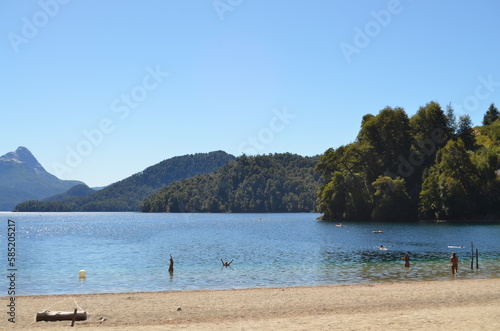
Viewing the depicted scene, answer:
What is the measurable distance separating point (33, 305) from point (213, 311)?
10415 mm

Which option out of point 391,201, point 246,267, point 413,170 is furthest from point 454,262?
point 413,170

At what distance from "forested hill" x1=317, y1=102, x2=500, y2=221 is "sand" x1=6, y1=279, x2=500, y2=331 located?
89048mm

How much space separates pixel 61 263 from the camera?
2116 inches

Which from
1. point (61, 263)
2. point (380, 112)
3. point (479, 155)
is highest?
point (380, 112)

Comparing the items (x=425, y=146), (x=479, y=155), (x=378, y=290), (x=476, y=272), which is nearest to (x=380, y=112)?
(x=425, y=146)

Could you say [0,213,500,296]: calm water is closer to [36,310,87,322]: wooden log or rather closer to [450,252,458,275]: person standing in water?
[450,252,458,275]: person standing in water

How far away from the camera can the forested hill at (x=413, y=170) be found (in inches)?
4552

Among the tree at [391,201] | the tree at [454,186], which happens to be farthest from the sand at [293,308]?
the tree at [391,201]

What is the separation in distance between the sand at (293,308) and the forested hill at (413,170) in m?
89.0

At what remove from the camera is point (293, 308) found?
25.3 meters

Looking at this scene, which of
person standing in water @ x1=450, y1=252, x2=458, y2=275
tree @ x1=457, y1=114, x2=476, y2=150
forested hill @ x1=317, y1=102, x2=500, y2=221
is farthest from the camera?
tree @ x1=457, y1=114, x2=476, y2=150

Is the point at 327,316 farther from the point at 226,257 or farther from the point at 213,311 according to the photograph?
the point at 226,257

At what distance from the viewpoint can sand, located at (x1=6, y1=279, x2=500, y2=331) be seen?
2059 centimetres

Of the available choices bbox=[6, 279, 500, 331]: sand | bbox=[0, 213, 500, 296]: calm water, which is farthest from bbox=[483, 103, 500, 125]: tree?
bbox=[6, 279, 500, 331]: sand
